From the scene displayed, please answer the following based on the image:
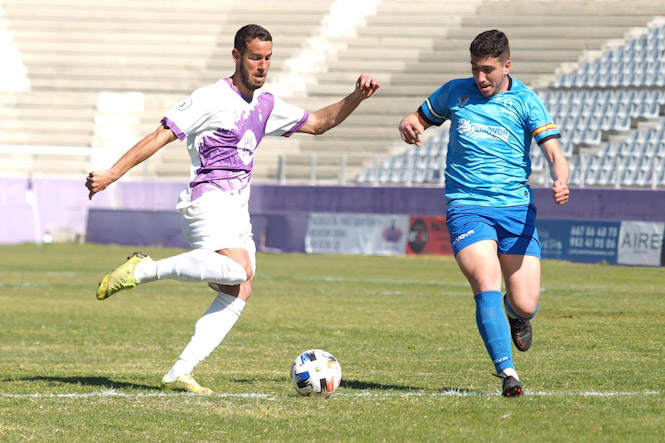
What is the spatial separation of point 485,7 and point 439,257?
13604 mm

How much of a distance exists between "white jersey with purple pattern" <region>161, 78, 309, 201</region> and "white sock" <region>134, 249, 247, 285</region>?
40 centimetres

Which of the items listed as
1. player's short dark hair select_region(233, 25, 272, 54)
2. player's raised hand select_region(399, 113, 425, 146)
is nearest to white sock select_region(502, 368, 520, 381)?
player's raised hand select_region(399, 113, 425, 146)

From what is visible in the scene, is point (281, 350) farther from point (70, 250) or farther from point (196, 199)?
point (70, 250)

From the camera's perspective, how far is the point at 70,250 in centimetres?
2678

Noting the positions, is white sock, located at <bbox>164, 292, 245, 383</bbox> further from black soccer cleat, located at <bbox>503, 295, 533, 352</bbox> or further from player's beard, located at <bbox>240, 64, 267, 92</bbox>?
black soccer cleat, located at <bbox>503, 295, 533, 352</bbox>

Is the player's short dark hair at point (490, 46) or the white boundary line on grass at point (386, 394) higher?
the player's short dark hair at point (490, 46)

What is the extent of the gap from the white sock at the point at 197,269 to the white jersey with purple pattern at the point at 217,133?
1.31 ft

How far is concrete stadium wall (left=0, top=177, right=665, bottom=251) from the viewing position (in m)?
22.6

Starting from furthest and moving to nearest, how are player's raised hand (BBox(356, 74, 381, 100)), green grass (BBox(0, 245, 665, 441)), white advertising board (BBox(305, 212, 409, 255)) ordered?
white advertising board (BBox(305, 212, 409, 255)) → player's raised hand (BBox(356, 74, 381, 100)) → green grass (BBox(0, 245, 665, 441))

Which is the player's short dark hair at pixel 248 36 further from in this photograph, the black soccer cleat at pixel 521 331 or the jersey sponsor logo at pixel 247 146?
the black soccer cleat at pixel 521 331

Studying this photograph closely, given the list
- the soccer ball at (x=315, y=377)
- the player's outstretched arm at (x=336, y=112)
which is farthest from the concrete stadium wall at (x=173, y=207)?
the soccer ball at (x=315, y=377)

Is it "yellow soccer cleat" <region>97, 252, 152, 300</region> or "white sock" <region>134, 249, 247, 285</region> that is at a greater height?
"white sock" <region>134, 249, 247, 285</region>

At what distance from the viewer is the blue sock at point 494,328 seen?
19.0ft

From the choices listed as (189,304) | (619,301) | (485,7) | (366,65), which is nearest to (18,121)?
(366,65)
